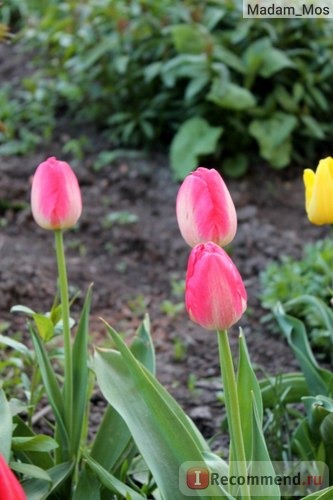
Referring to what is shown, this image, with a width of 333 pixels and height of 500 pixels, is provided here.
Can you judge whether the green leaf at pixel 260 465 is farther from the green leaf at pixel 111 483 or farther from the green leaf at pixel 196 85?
the green leaf at pixel 196 85

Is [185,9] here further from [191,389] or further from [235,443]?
[235,443]

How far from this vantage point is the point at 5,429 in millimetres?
1519

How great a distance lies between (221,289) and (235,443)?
0.89ft

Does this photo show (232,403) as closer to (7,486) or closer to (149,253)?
(7,486)

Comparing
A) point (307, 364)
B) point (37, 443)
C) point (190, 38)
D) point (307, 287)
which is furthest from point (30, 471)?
point (190, 38)

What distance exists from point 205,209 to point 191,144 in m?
2.61

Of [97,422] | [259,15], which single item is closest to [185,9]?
[259,15]

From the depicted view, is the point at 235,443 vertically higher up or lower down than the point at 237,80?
higher up

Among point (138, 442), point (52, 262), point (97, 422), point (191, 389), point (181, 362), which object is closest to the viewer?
point (138, 442)

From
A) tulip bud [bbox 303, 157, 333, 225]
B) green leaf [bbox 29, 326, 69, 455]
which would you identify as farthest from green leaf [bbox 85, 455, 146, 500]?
tulip bud [bbox 303, 157, 333, 225]

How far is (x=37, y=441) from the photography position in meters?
1.62

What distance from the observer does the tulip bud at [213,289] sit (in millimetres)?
1247

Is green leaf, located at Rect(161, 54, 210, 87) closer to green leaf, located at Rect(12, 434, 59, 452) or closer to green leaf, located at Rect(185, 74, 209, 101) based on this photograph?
green leaf, located at Rect(185, 74, 209, 101)

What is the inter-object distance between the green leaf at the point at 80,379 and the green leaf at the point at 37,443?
13 centimetres
